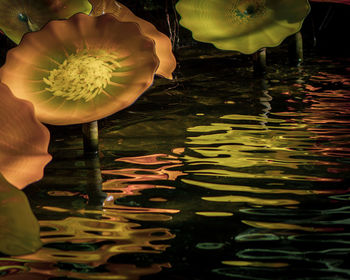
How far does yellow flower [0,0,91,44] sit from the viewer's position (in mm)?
1210

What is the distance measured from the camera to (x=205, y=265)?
702 millimetres

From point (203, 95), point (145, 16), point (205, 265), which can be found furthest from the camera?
point (145, 16)

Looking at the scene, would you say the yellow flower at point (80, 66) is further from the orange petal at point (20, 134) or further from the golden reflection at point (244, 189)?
the golden reflection at point (244, 189)

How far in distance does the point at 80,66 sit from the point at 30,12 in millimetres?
254

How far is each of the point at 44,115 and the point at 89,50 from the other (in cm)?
17

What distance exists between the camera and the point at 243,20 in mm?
1588

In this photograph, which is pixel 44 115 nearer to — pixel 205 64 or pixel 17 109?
pixel 17 109

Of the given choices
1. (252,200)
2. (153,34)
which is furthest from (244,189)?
(153,34)

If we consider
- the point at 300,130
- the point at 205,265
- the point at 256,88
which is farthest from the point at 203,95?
the point at 205,265

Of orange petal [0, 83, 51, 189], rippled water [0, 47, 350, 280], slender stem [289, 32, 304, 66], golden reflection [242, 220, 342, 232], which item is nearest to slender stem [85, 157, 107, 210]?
rippled water [0, 47, 350, 280]

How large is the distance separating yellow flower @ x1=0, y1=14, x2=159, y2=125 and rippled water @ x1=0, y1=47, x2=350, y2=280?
0.16 m

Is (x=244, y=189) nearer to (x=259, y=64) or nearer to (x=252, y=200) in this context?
(x=252, y=200)

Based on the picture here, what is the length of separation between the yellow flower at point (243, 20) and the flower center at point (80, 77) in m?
0.55

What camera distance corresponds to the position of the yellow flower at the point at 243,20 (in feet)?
5.09
